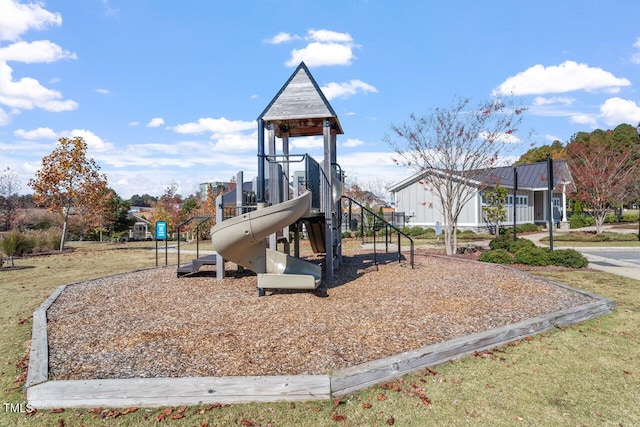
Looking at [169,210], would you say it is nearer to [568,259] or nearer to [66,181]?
[66,181]

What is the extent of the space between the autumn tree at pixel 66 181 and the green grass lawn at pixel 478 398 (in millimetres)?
17420

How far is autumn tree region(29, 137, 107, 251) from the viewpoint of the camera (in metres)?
19.3

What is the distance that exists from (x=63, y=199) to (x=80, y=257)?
563cm

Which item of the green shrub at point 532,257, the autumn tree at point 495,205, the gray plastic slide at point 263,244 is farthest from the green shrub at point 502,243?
the autumn tree at point 495,205

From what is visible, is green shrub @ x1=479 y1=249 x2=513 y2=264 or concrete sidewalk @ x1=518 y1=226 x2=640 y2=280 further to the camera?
green shrub @ x1=479 y1=249 x2=513 y2=264

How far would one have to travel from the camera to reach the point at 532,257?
10555 mm

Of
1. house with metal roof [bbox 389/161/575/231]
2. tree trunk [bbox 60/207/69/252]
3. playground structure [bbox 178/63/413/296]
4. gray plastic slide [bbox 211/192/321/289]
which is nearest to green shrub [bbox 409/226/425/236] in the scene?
house with metal roof [bbox 389/161/575/231]

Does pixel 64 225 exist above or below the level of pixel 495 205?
below

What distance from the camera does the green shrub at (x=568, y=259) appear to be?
10211mm

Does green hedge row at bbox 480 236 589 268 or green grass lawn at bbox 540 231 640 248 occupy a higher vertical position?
green hedge row at bbox 480 236 589 268

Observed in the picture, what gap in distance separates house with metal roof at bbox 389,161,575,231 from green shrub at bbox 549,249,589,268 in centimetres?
1108

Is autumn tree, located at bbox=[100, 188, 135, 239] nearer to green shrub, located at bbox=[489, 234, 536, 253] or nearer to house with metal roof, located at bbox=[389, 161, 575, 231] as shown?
house with metal roof, located at bbox=[389, 161, 575, 231]

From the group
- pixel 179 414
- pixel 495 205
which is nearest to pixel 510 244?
pixel 179 414

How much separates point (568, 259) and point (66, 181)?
71.3 feet
